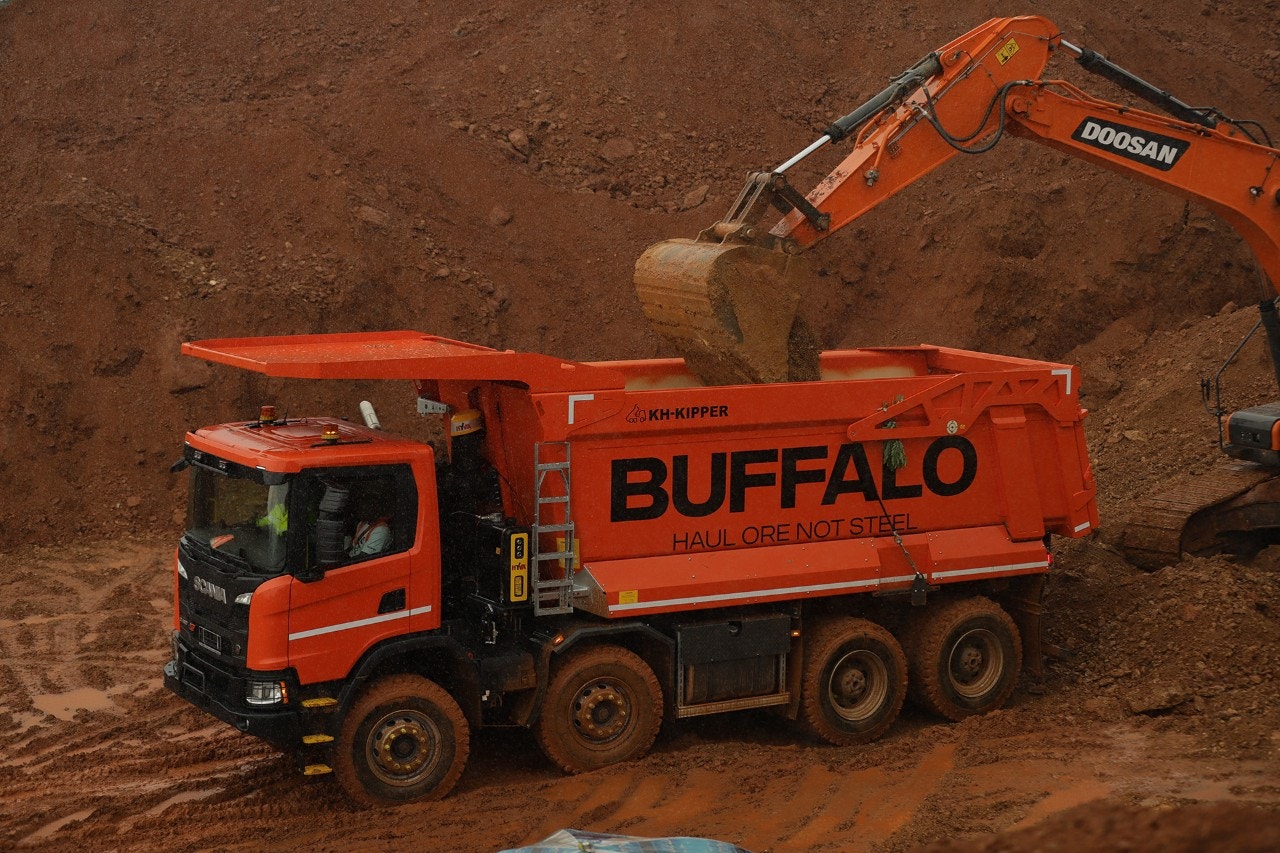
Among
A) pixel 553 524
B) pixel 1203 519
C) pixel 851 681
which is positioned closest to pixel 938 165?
pixel 851 681

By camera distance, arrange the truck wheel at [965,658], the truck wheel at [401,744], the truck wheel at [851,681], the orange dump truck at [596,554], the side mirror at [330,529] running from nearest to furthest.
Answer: the side mirror at [330,529]
the orange dump truck at [596,554]
the truck wheel at [401,744]
the truck wheel at [851,681]
the truck wheel at [965,658]

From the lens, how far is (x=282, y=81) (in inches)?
800

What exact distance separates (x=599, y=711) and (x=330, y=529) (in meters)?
2.29

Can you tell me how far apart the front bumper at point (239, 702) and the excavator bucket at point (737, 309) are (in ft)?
12.4

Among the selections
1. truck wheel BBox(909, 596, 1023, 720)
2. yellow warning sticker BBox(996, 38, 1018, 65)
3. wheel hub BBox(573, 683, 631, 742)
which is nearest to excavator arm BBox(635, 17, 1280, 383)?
yellow warning sticker BBox(996, 38, 1018, 65)

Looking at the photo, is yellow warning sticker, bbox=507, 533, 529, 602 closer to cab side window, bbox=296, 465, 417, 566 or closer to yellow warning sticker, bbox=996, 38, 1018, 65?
cab side window, bbox=296, 465, 417, 566

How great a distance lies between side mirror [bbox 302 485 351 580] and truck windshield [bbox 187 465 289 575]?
22cm

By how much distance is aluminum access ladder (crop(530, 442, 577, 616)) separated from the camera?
915 cm

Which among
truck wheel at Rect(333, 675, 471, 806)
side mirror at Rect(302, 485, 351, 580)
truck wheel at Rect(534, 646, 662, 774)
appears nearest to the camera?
side mirror at Rect(302, 485, 351, 580)

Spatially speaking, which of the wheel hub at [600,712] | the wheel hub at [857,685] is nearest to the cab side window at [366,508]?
the wheel hub at [600,712]

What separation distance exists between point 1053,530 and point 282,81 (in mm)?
13721

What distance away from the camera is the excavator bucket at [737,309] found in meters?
10.1

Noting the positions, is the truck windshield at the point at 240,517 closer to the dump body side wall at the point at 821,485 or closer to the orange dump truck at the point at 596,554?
the orange dump truck at the point at 596,554

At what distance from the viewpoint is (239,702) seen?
8.57 metres
